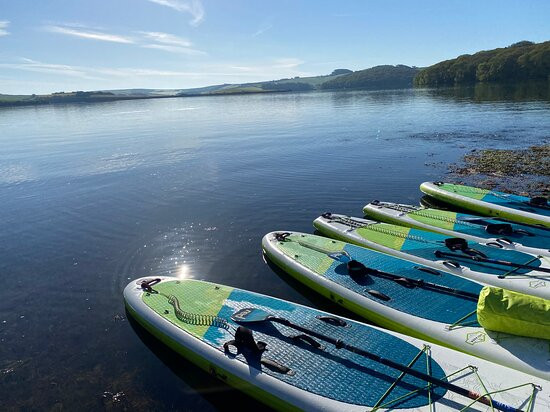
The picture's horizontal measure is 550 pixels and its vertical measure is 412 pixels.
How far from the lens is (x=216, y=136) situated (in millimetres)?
47719

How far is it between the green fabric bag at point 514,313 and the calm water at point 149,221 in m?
4.66

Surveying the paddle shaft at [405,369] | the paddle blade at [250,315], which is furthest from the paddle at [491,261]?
the paddle blade at [250,315]

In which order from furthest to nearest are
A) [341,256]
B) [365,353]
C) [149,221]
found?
1. [149,221]
2. [341,256]
3. [365,353]

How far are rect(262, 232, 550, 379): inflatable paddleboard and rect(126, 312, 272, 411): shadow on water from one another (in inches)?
160

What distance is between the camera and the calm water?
973 centimetres

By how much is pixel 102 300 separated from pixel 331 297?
25.5 feet

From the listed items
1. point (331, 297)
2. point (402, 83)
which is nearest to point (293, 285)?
point (331, 297)

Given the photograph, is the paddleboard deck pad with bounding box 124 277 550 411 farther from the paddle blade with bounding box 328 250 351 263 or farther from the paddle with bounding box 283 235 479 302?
the paddle blade with bounding box 328 250 351 263

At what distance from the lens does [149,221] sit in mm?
19531

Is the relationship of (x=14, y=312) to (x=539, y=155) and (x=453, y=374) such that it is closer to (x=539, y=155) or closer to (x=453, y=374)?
(x=453, y=374)

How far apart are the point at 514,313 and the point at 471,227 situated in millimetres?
7492

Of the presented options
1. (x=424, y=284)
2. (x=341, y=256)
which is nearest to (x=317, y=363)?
(x=424, y=284)

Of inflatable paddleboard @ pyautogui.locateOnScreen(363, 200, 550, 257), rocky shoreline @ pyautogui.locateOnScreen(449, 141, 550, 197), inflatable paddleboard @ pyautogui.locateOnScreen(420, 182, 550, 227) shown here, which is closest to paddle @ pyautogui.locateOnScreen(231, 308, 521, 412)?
inflatable paddleboard @ pyautogui.locateOnScreen(363, 200, 550, 257)

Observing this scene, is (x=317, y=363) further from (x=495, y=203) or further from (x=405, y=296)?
(x=495, y=203)
